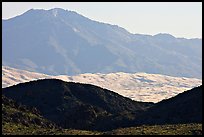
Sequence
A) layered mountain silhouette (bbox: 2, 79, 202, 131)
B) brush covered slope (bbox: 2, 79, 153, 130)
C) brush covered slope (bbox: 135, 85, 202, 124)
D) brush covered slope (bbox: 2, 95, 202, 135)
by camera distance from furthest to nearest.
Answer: brush covered slope (bbox: 2, 79, 153, 130), layered mountain silhouette (bbox: 2, 79, 202, 131), brush covered slope (bbox: 135, 85, 202, 124), brush covered slope (bbox: 2, 95, 202, 135)

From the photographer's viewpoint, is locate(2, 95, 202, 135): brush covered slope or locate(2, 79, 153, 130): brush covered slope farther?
locate(2, 79, 153, 130): brush covered slope

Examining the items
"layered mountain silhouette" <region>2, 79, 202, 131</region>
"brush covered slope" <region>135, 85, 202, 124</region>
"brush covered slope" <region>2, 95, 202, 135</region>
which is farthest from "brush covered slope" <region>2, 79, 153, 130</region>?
"brush covered slope" <region>2, 95, 202, 135</region>

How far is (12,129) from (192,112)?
152ft

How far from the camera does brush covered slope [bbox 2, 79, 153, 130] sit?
114938mm

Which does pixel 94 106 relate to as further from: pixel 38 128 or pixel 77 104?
pixel 38 128

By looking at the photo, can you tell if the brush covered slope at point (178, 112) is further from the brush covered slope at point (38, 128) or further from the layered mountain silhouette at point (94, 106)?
the brush covered slope at point (38, 128)

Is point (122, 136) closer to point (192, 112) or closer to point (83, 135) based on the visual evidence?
point (83, 135)

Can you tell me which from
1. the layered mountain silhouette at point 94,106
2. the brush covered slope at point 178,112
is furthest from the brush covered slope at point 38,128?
the brush covered slope at point 178,112

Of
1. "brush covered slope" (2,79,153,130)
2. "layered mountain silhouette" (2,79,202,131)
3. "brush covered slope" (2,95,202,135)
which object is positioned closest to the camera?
"brush covered slope" (2,95,202,135)

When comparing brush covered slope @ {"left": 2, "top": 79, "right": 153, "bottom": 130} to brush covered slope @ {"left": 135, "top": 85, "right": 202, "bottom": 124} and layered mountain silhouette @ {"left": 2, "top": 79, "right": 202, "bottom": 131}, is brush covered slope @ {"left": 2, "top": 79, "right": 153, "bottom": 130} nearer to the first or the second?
layered mountain silhouette @ {"left": 2, "top": 79, "right": 202, "bottom": 131}

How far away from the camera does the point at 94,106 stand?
134 metres

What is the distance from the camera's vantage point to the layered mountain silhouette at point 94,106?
11062 cm

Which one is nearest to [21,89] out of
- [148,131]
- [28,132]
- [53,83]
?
[53,83]

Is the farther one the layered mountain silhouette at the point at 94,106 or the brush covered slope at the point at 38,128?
the layered mountain silhouette at the point at 94,106
